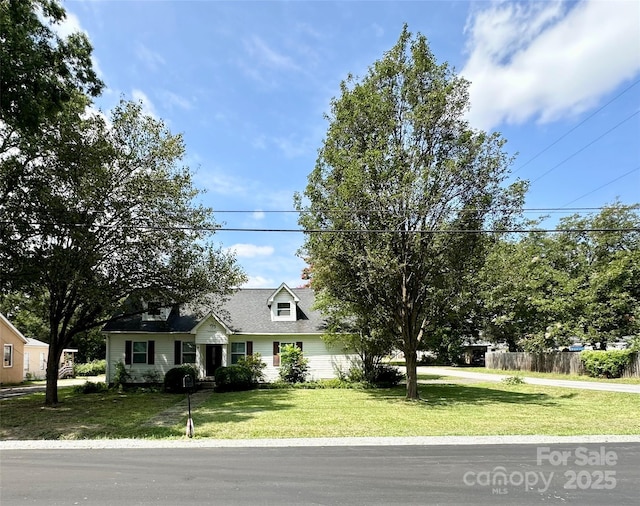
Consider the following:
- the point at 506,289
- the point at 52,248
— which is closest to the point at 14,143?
the point at 52,248

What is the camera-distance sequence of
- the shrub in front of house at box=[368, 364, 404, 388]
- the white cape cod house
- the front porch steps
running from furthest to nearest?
the white cape cod house < the shrub in front of house at box=[368, 364, 404, 388] < the front porch steps

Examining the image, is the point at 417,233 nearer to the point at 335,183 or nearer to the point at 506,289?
the point at 335,183

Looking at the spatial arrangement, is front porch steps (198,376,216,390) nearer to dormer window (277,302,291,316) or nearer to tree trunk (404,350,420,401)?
dormer window (277,302,291,316)

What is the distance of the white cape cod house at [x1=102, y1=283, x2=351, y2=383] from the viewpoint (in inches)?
944

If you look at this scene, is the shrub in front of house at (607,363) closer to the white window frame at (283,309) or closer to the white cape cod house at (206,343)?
the white cape cod house at (206,343)

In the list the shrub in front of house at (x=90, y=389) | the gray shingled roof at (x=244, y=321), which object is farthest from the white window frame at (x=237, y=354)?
the shrub in front of house at (x=90, y=389)

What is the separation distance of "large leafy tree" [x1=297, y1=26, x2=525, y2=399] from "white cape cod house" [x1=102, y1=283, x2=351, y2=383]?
26.0 ft

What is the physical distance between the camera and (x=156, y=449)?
921 cm

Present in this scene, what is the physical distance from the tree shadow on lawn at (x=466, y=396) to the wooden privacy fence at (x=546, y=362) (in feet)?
28.1

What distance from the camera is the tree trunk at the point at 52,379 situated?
56.6ft

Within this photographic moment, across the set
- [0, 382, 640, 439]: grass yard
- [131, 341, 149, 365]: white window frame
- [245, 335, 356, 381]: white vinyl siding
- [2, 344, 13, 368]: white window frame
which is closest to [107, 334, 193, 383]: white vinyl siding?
[131, 341, 149, 365]: white window frame

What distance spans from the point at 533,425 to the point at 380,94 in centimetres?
1192

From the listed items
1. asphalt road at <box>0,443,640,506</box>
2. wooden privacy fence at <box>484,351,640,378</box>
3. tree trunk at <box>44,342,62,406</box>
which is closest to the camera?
asphalt road at <box>0,443,640,506</box>

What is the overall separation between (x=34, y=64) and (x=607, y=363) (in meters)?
28.7
